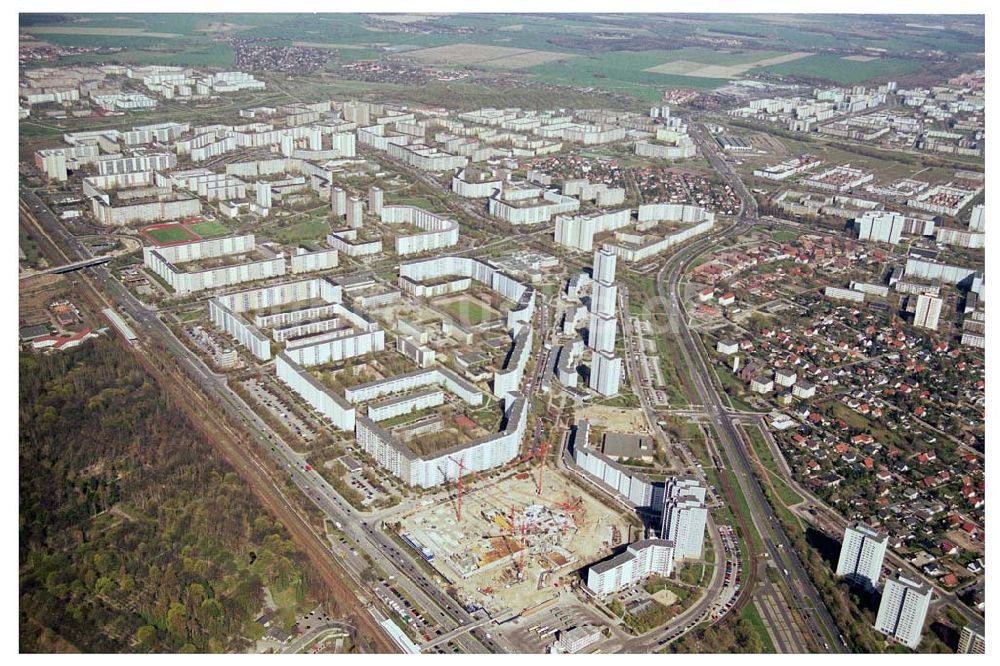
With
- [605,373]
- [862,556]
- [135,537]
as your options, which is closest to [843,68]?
[605,373]

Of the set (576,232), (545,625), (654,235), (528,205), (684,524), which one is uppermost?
(528,205)

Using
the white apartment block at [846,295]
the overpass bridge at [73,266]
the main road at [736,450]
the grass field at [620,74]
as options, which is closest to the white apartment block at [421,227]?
the main road at [736,450]

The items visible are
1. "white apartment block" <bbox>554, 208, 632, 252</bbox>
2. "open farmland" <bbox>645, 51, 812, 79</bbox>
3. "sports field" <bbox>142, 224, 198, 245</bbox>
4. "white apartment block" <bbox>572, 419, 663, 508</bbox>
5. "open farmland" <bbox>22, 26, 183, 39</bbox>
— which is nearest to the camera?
"white apartment block" <bbox>572, 419, 663, 508</bbox>

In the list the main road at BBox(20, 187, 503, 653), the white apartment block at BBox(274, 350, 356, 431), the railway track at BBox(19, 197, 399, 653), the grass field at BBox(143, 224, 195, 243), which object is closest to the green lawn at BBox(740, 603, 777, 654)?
the main road at BBox(20, 187, 503, 653)

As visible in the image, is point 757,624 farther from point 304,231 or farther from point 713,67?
point 713,67

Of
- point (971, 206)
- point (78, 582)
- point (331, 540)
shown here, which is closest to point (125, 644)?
point (78, 582)

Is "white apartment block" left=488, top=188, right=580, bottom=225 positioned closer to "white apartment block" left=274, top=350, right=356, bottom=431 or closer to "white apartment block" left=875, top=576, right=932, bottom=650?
"white apartment block" left=274, top=350, right=356, bottom=431
